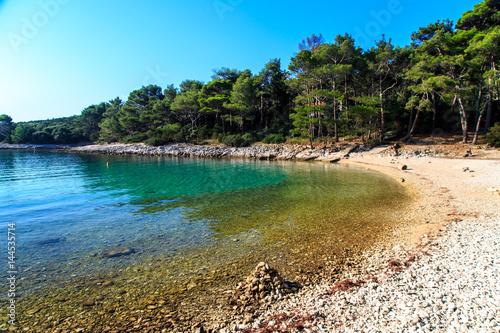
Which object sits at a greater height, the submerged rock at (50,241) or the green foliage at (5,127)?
the green foliage at (5,127)

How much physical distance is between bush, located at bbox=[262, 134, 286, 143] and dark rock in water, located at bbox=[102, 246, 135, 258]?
3774 cm

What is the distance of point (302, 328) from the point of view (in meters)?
2.97

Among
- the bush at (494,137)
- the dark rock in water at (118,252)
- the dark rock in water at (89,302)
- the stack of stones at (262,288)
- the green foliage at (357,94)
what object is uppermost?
the green foliage at (357,94)

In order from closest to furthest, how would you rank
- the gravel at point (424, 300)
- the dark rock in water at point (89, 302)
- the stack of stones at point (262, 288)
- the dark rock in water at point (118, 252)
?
1. the gravel at point (424, 300)
2. the stack of stones at point (262, 288)
3. the dark rock in water at point (89, 302)
4. the dark rock in water at point (118, 252)

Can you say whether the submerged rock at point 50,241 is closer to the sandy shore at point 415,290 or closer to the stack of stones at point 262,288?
the stack of stones at point 262,288

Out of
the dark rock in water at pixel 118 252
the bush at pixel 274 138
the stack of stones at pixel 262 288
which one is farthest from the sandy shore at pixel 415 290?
the bush at pixel 274 138

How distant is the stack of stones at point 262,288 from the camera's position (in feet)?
12.4

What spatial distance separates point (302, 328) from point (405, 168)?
68.6 ft

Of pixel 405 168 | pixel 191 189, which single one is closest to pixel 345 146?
pixel 405 168

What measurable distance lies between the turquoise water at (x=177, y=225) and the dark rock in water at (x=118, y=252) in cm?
18

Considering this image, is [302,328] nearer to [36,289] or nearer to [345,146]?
[36,289]

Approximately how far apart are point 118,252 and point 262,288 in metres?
4.10

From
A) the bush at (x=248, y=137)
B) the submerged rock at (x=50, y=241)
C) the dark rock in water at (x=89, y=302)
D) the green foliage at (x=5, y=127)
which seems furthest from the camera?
the green foliage at (x=5, y=127)

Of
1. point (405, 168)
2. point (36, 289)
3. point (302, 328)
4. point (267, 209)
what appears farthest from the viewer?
point (405, 168)
